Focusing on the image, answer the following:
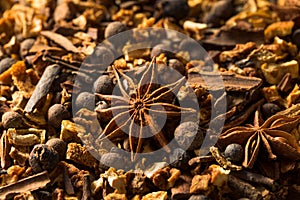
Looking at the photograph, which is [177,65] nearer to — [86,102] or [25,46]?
[86,102]

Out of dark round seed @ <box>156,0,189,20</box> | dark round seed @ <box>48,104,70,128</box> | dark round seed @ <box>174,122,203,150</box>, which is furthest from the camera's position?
dark round seed @ <box>156,0,189,20</box>

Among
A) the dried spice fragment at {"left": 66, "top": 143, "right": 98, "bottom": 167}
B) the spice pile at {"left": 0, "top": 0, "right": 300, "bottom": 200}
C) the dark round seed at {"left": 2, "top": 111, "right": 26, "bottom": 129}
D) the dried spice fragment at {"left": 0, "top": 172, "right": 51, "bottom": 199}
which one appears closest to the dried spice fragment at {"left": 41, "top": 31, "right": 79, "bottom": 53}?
the spice pile at {"left": 0, "top": 0, "right": 300, "bottom": 200}

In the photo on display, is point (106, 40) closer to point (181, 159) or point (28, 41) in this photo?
point (28, 41)

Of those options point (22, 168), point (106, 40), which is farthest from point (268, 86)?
point (22, 168)

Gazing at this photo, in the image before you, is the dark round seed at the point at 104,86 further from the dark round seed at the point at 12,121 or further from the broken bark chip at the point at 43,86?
the dark round seed at the point at 12,121

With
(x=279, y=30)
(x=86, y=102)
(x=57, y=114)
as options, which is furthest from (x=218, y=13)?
(x=57, y=114)

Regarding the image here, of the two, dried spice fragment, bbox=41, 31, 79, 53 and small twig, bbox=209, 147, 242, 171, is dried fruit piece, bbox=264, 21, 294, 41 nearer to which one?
small twig, bbox=209, 147, 242, 171
